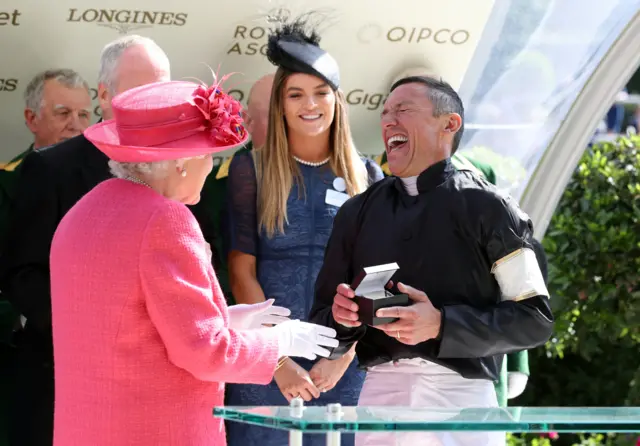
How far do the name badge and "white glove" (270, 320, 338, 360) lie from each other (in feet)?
4.36

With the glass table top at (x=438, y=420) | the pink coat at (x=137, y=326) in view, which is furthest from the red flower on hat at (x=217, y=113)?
the glass table top at (x=438, y=420)

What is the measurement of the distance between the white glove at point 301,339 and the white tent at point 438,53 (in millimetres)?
2308

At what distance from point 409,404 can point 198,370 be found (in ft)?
2.75

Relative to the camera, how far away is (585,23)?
17.8 ft

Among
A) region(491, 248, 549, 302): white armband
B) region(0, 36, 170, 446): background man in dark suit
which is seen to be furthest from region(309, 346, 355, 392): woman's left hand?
region(0, 36, 170, 446): background man in dark suit

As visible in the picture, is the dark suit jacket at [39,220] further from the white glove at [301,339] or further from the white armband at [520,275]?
the white armband at [520,275]

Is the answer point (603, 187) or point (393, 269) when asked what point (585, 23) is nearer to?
point (603, 187)

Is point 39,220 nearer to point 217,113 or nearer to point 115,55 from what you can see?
point 115,55

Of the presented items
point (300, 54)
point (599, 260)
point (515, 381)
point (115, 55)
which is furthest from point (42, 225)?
point (599, 260)

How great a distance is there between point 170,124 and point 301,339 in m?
0.70

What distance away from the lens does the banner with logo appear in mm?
4996

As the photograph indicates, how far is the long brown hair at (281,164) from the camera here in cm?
436

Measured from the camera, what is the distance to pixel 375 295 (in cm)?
317

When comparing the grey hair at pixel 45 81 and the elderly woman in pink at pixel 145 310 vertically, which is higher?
the grey hair at pixel 45 81
